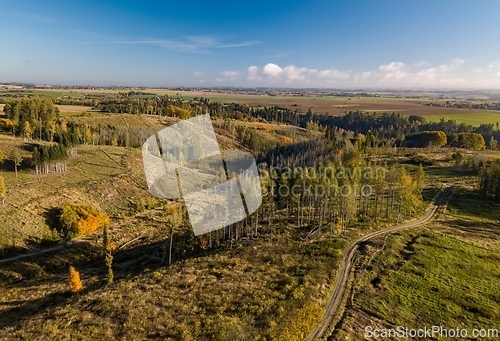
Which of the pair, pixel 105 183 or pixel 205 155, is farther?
pixel 205 155

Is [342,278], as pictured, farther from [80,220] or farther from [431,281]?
[80,220]

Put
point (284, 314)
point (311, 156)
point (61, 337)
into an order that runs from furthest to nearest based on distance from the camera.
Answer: point (311, 156), point (284, 314), point (61, 337)

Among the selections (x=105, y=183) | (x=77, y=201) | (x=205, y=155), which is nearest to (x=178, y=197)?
(x=105, y=183)

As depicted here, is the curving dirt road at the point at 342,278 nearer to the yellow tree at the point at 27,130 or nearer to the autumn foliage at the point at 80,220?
the autumn foliage at the point at 80,220

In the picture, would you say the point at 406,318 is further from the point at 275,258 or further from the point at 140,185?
the point at 140,185

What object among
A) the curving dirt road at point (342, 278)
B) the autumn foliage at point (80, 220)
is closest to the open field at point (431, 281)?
the curving dirt road at point (342, 278)
